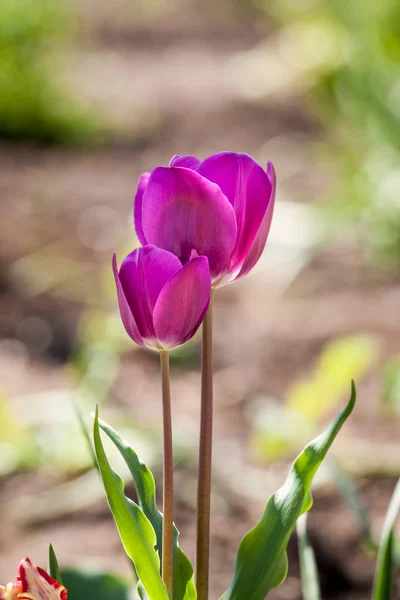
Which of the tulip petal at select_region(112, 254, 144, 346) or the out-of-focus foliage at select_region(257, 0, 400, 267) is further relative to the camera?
the out-of-focus foliage at select_region(257, 0, 400, 267)

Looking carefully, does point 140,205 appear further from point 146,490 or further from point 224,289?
point 224,289

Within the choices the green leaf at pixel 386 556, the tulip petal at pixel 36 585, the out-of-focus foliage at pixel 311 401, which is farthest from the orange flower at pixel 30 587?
the out-of-focus foliage at pixel 311 401

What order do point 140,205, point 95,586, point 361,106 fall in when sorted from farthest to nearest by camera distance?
point 361,106 < point 95,586 < point 140,205

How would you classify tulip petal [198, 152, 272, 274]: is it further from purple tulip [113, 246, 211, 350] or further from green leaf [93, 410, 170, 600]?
green leaf [93, 410, 170, 600]

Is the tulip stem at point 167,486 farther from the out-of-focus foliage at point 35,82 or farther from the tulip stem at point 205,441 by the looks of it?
the out-of-focus foliage at point 35,82

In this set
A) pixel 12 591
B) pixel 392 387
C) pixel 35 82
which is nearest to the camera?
pixel 12 591

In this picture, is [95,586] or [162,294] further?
[95,586]

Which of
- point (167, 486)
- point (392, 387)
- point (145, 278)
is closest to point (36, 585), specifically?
point (167, 486)

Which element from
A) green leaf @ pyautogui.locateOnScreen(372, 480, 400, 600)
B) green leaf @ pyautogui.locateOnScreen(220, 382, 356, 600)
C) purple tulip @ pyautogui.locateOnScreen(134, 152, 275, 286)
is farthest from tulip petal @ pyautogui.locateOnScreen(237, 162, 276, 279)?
green leaf @ pyautogui.locateOnScreen(372, 480, 400, 600)
